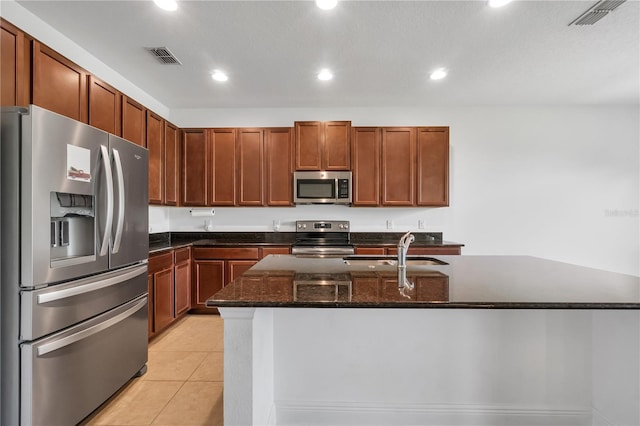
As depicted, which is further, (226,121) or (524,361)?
(226,121)

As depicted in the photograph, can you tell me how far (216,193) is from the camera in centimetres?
407

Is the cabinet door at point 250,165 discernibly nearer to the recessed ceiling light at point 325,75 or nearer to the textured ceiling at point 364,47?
the textured ceiling at point 364,47

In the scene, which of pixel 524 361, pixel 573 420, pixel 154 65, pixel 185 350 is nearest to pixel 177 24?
pixel 154 65

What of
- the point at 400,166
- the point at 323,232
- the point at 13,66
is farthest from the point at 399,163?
the point at 13,66

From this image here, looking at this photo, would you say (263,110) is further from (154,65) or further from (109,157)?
(109,157)

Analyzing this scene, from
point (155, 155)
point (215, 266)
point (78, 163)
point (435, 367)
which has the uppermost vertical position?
point (155, 155)

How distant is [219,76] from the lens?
10.8 feet

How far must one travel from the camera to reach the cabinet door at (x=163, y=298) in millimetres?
3033

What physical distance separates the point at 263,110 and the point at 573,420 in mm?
4276

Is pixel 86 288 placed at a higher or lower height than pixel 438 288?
lower

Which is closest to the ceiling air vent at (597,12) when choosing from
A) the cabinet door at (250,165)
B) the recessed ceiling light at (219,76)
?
the recessed ceiling light at (219,76)

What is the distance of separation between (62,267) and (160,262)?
A: 1444 millimetres

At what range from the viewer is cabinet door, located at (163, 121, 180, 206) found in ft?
12.2

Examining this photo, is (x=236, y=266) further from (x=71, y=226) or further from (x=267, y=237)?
(x=71, y=226)
